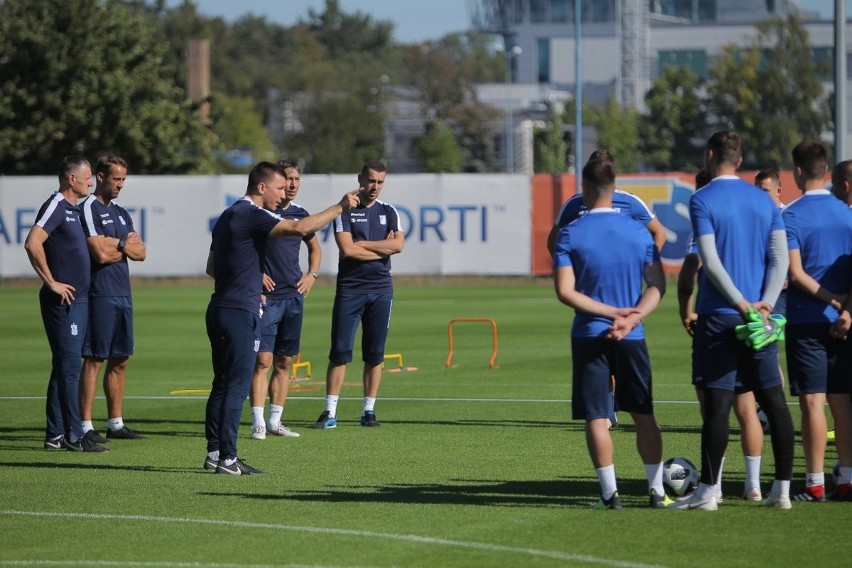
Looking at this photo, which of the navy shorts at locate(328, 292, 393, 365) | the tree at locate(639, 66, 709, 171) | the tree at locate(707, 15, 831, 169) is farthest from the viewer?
the tree at locate(639, 66, 709, 171)

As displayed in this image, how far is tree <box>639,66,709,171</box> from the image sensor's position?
8338 centimetres

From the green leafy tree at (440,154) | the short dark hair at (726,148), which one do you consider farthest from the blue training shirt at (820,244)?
the green leafy tree at (440,154)

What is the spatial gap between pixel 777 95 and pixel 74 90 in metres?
41.7

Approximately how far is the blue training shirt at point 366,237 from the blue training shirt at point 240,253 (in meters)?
3.19

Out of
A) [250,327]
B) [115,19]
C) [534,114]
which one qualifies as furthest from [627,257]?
[534,114]

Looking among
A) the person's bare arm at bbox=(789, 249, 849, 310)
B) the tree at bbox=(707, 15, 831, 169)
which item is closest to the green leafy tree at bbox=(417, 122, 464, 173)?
the tree at bbox=(707, 15, 831, 169)

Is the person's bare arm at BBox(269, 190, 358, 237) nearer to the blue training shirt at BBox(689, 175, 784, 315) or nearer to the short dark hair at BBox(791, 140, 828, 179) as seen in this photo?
the blue training shirt at BBox(689, 175, 784, 315)

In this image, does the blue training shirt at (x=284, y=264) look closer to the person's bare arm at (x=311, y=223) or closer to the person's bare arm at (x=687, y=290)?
the person's bare arm at (x=311, y=223)

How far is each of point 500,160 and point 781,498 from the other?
3571 inches

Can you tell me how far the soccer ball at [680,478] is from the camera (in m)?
9.63

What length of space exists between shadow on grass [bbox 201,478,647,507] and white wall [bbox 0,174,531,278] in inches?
1095

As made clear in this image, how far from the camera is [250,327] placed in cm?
1109

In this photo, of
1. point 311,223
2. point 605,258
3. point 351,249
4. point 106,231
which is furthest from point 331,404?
point 605,258

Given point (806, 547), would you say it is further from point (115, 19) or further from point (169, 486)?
point (115, 19)
